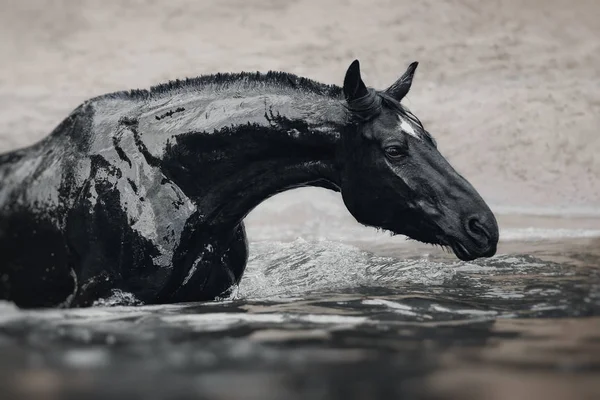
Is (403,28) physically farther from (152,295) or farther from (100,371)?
(100,371)

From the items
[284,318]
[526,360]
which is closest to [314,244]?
[284,318]

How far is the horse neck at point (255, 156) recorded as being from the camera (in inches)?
146

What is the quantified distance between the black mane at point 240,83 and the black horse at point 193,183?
12mm

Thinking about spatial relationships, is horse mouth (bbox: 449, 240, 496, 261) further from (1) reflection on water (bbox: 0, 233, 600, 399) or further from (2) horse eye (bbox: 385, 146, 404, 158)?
(2) horse eye (bbox: 385, 146, 404, 158)

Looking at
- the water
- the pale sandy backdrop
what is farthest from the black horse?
the pale sandy backdrop

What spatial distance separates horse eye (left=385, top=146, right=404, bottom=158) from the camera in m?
3.70

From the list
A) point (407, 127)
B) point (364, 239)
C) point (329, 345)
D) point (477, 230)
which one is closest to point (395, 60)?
point (364, 239)

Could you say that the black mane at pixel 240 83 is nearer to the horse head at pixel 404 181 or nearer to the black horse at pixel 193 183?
the black horse at pixel 193 183

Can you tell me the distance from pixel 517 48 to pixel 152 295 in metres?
11.8

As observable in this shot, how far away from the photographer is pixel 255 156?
378cm

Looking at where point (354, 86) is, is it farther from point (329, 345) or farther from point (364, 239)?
point (364, 239)

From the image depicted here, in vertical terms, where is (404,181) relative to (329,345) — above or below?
above

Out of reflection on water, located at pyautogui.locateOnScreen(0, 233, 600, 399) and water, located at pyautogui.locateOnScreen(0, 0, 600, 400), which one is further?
water, located at pyautogui.locateOnScreen(0, 0, 600, 400)

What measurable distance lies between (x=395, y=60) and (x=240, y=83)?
1024 cm
